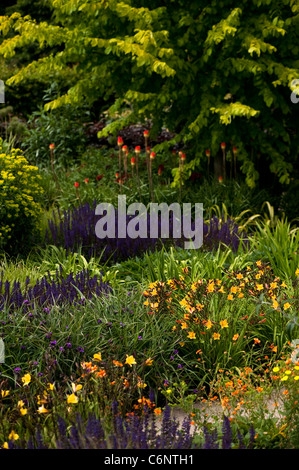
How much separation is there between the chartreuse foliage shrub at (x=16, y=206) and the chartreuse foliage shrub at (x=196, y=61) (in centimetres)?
186

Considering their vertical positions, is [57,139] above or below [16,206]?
above

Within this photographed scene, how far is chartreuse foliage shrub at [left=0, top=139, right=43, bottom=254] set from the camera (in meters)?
6.09

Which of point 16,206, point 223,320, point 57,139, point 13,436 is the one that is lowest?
point 13,436

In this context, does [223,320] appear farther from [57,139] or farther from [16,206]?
Answer: [57,139]

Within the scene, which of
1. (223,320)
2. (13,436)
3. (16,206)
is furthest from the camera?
(16,206)

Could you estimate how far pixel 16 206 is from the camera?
5980 millimetres

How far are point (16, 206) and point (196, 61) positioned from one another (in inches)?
131

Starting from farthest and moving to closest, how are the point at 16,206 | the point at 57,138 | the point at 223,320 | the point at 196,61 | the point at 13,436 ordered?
the point at 57,138 < the point at 196,61 < the point at 16,206 < the point at 223,320 < the point at 13,436

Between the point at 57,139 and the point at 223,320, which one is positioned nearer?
the point at 223,320

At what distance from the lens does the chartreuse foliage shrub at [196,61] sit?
23.8 feet

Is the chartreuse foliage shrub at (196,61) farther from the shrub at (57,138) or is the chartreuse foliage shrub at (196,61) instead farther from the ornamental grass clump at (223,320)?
the ornamental grass clump at (223,320)

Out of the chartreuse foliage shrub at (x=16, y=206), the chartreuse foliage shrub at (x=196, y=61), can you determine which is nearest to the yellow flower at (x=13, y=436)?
the chartreuse foliage shrub at (x=16, y=206)

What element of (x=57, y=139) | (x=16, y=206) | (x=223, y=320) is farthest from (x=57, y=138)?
(x=223, y=320)
